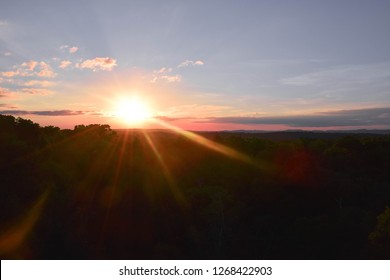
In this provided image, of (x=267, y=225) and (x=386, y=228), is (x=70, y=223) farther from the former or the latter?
(x=386, y=228)

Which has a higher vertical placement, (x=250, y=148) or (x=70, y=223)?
(x=250, y=148)

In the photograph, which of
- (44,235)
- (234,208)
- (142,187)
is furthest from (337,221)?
(44,235)

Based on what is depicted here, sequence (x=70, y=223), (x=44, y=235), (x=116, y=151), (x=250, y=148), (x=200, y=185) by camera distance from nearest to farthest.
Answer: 1. (x=44, y=235)
2. (x=70, y=223)
3. (x=200, y=185)
4. (x=116, y=151)
5. (x=250, y=148)

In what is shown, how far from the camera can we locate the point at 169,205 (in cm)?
2661

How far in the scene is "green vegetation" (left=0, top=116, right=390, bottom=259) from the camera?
65.7ft

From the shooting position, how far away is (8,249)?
683 inches

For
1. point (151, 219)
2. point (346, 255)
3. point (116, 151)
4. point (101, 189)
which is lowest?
point (346, 255)

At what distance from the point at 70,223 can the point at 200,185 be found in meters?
11.7

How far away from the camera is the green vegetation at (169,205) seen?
20016 mm

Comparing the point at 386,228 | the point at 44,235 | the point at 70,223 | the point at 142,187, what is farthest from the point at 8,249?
the point at 386,228

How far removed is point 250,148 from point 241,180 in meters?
10.4

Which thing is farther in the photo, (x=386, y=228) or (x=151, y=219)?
(x=151, y=219)

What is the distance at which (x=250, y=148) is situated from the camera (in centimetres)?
4419

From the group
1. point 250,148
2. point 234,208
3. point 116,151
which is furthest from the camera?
point 250,148
